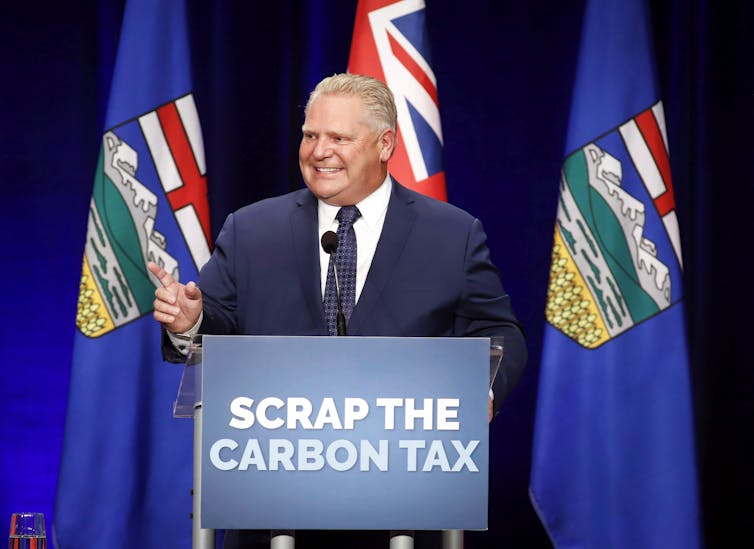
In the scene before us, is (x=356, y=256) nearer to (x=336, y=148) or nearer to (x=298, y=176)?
(x=336, y=148)

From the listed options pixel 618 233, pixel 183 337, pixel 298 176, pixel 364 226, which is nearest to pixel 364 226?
pixel 364 226

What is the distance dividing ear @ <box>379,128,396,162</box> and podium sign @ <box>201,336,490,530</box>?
835 millimetres

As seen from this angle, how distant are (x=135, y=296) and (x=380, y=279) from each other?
73.3 inches

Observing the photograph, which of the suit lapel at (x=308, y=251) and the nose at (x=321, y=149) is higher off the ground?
the nose at (x=321, y=149)

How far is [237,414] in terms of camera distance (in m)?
1.71

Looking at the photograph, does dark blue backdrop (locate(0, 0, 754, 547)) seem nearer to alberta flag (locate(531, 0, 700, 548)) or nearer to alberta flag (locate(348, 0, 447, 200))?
alberta flag (locate(348, 0, 447, 200))

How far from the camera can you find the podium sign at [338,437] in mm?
1710

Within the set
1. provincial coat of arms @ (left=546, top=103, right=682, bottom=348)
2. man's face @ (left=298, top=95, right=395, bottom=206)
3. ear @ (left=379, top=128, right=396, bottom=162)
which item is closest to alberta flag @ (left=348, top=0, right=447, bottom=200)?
provincial coat of arms @ (left=546, top=103, right=682, bottom=348)

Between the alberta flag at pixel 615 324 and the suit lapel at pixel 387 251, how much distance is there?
1.57m

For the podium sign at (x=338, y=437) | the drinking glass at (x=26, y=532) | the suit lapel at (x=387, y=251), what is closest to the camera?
the podium sign at (x=338, y=437)

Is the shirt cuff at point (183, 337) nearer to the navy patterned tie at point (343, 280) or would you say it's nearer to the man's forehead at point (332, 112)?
the navy patterned tie at point (343, 280)

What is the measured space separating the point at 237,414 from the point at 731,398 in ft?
11.2

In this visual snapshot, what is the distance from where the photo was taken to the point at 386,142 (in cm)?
251

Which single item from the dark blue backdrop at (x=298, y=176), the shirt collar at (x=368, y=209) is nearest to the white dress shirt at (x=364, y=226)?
the shirt collar at (x=368, y=209)
